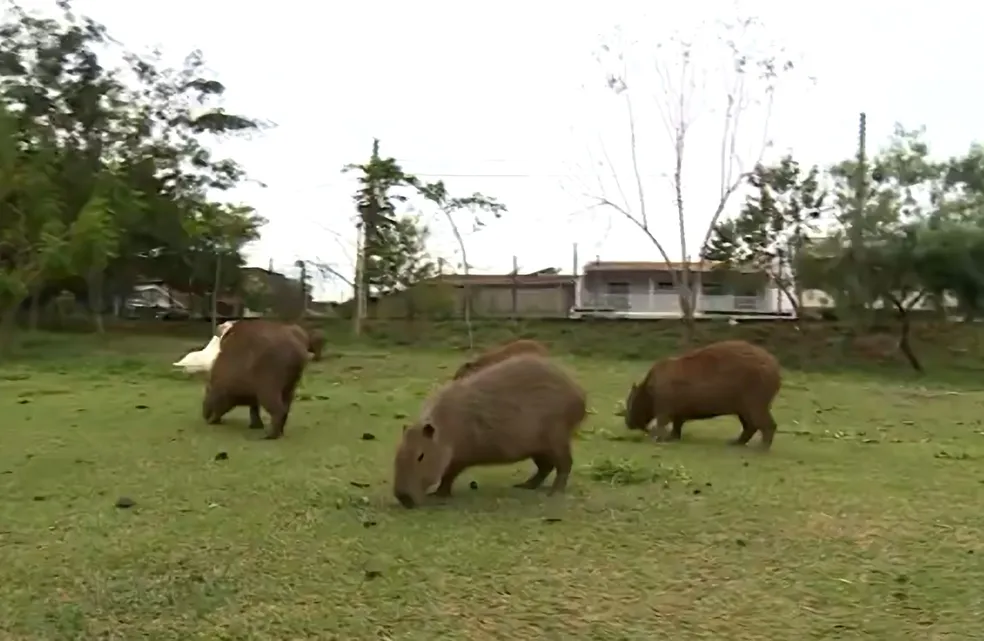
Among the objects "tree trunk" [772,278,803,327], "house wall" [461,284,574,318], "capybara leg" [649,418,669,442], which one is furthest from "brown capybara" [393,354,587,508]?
"house wall" [461,284,574,318]

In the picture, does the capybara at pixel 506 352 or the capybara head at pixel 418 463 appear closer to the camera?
the capybara head at pixel 418 463

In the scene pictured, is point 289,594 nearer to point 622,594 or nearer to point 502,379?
point 622,594

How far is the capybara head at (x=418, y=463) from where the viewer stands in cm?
525

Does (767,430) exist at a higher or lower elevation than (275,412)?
lower

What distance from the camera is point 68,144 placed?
23672 mm

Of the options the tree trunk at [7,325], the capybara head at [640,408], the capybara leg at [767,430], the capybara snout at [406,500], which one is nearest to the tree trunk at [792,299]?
the tree trunk at [7,325]

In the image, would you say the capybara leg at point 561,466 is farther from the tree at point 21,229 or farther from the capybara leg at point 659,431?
the tree at point 21,229

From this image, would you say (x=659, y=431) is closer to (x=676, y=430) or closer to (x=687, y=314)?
(x=676, y=430)

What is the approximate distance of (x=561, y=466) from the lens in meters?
5.83

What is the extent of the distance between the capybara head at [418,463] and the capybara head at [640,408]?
3.84 metres

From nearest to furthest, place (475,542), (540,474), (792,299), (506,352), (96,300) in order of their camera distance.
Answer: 1. (475,542)
2. (540,474)
3. (506,352)
4. (792,299)
5. (96,300)

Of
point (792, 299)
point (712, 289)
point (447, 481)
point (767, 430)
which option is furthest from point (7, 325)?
point (712, 289)

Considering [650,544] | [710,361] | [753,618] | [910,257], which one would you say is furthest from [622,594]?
[910,257]

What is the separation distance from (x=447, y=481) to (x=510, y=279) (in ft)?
78.4
